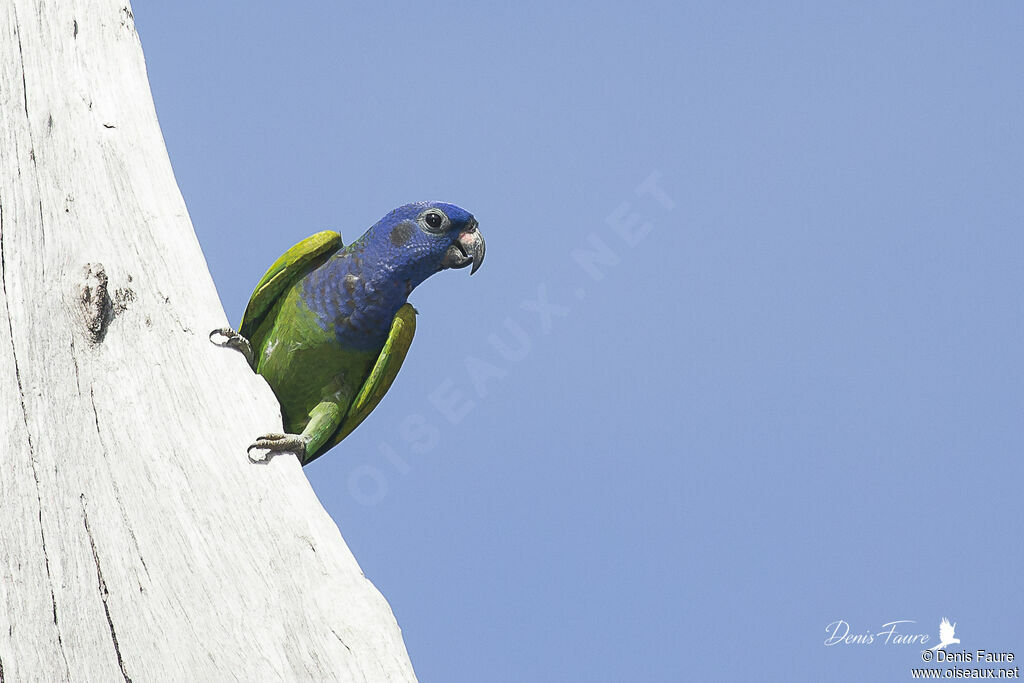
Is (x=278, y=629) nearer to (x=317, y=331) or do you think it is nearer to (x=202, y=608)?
(x=202, y=608)

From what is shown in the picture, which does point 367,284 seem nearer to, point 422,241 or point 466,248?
point 422,241

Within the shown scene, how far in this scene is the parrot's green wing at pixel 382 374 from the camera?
5039 millimetres

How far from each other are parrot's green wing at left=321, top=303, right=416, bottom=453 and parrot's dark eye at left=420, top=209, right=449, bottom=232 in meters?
0.50

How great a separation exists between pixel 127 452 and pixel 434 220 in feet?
8.61

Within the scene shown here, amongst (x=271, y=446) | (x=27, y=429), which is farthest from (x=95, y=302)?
(x=271, y=446)

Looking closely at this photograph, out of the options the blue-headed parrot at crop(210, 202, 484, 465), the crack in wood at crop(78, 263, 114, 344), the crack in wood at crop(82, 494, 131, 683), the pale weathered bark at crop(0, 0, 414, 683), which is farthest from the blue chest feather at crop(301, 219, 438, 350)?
the crack in wood at crop(82, 494, 131, 683)

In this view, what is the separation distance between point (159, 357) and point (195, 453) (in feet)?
1.31

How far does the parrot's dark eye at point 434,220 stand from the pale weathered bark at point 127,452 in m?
1.80

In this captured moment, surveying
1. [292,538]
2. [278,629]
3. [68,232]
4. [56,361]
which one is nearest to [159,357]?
[56,361]

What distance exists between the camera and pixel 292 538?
9.64 feet

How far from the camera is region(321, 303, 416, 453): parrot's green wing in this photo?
5.04 metres

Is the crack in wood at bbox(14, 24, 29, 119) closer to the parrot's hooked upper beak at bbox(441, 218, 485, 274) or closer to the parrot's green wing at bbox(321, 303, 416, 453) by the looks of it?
the parrot's green wing at bbox(321, 303, 416, 453)

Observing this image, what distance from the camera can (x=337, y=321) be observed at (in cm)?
507

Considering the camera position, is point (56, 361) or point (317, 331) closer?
point (56, 361)
